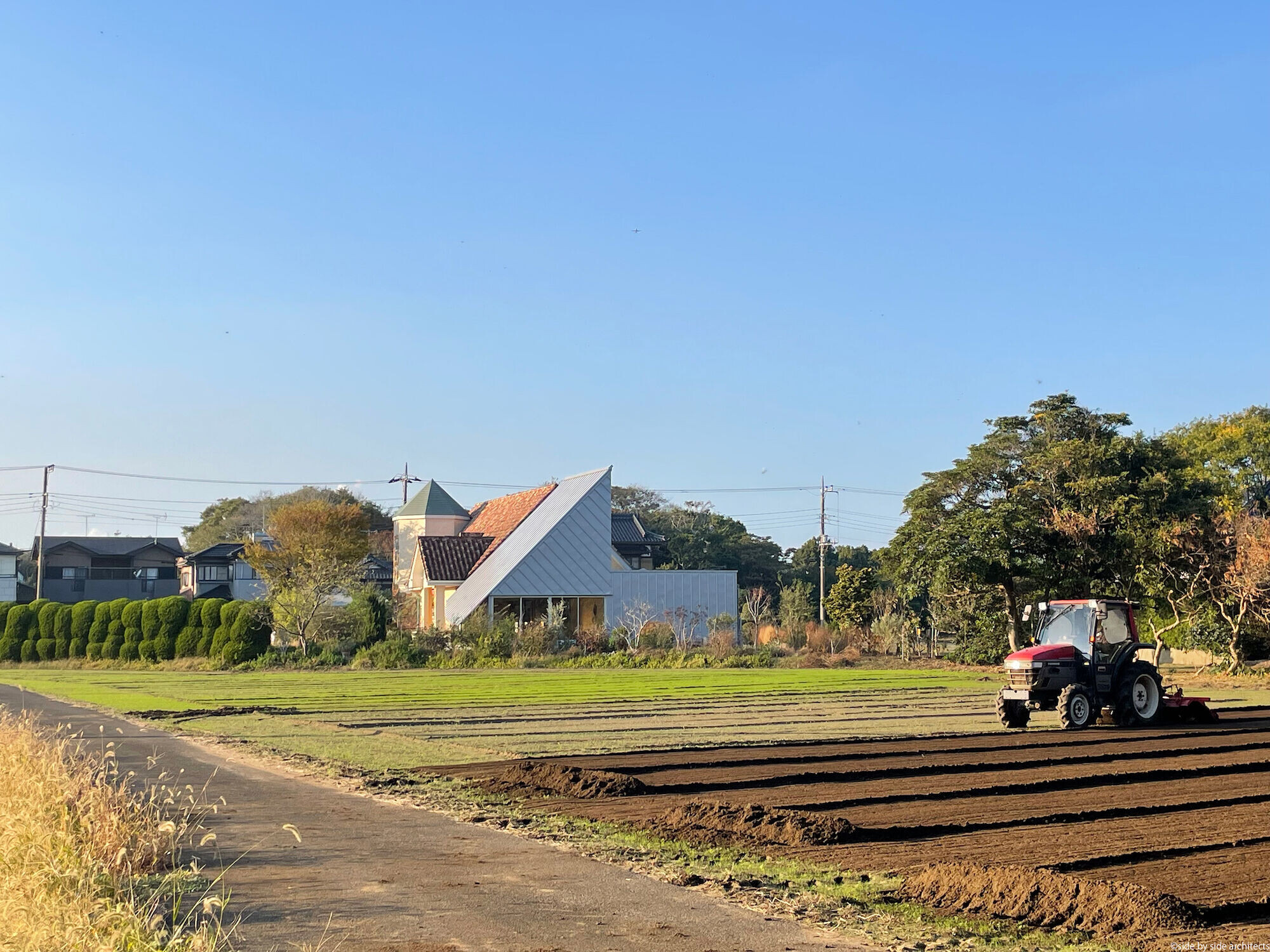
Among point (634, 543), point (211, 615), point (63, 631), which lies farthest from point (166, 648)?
point (634, 543)

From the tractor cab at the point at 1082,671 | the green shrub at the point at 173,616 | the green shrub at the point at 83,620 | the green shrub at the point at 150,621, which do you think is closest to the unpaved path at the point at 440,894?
the tractor cab at the point at 1082,671

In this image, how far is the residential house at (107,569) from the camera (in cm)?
8369

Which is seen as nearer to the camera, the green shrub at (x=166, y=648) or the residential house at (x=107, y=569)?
the green shrub at (x=166, y=648)

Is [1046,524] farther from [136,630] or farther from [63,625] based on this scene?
[63,625]

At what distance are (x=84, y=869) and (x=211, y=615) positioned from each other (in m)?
39.1

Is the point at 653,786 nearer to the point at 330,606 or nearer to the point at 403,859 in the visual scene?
the point at 403,859

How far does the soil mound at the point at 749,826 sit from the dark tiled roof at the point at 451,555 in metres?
43.0

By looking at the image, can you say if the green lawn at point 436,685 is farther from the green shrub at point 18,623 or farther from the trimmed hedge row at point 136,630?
the green shrub at point 18,623

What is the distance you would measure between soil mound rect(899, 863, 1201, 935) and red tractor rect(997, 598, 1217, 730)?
12497 millimetres

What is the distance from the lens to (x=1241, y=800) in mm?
12055

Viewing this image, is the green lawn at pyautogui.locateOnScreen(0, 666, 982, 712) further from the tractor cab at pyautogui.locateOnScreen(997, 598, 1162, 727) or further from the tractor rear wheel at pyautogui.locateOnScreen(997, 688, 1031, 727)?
the tractor cab at pyautogui.locateOnScreen(997, 598, 1162, 727)

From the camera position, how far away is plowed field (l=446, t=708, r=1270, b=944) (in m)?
7.98

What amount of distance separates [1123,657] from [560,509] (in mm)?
32593

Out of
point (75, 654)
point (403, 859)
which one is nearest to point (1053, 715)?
point (403, 859)
